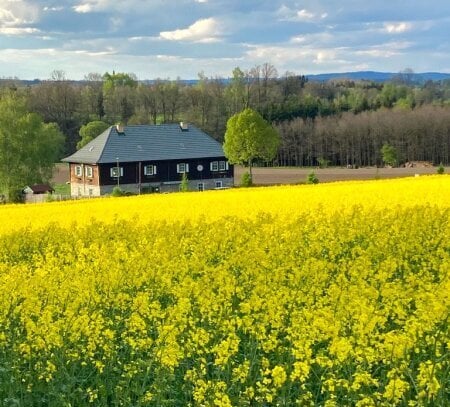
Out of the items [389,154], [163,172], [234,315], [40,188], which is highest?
[234,315]

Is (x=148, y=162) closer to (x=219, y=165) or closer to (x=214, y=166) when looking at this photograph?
(x=214, y=166)

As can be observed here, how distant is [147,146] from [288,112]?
2190 inches

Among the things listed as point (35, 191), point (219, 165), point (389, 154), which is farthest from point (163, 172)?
point (389, 154)

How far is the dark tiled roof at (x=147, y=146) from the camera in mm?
67875

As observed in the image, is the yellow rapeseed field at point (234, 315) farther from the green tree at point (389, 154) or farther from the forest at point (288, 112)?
the forest at point (288, 112)

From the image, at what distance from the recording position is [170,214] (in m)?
21.4

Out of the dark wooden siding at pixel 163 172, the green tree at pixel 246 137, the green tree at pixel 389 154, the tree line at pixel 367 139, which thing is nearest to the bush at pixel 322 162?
the tree line at pixel 367 139

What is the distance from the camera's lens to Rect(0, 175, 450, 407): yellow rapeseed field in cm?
645

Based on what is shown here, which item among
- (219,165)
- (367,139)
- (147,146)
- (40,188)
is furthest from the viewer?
(367,139)

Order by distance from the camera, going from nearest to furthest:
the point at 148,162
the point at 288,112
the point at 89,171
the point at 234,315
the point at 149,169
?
the point at 234,315, the point at 148,162, the point at 149,169, the point at 89,171, the point at 288,112

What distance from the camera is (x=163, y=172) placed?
228 feet

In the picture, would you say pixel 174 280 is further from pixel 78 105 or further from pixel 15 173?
pixel 78 105

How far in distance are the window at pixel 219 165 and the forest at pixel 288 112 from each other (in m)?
34.2

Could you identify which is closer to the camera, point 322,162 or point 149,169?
point 149,169
